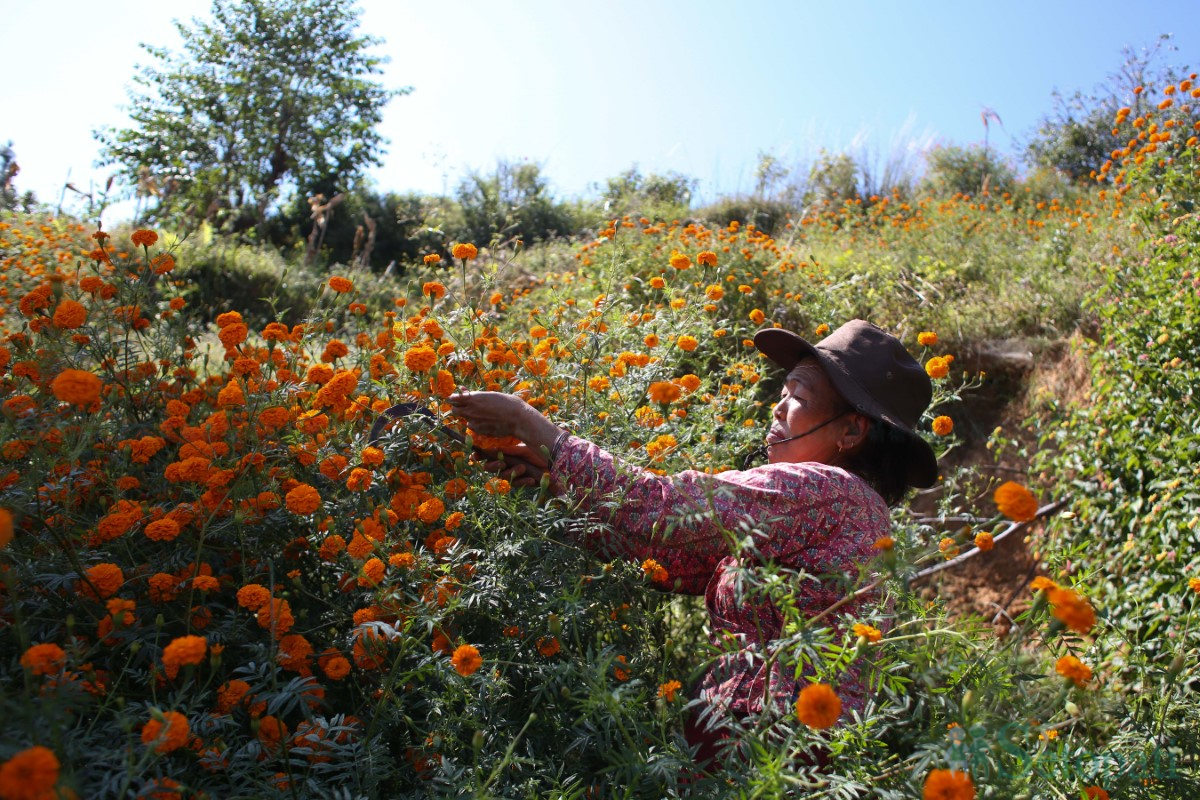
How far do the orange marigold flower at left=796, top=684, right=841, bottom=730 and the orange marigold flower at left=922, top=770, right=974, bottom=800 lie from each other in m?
0.14

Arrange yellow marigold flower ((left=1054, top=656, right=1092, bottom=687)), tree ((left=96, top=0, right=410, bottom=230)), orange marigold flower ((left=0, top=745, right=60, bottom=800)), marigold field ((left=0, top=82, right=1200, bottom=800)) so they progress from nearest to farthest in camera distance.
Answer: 1. orange marigold flower ((left=0, top=745, right=60, bottom=800))
2. yellow marigold flower ((left=1054, top=656, right=1092, bottom=687))
3. marigold field ((left=0, top=82, right=1200, bottom=800))
4. tree ((left=96, top=0, right=410, bottom=230))

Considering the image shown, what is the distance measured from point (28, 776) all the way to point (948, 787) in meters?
1.05

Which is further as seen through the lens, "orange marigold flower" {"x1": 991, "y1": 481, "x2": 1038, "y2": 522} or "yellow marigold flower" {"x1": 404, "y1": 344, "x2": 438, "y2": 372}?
"yellow marigold flower" {"x1": 404, "y1": 344, "x2": 438, "y2": 372}

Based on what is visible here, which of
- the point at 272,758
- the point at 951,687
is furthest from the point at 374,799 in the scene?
the point at 951,687

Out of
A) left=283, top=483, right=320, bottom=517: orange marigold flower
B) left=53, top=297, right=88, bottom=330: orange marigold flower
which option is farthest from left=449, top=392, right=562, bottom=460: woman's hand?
left=53, top=297, right=88, bottom=330: orange marigold flower

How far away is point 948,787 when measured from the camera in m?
1.07

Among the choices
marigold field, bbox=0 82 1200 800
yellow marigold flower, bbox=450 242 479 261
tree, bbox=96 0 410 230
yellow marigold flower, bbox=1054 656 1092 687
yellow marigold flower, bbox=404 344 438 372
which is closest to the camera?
yellow marigold flower, bbox=1054 656 1092 687

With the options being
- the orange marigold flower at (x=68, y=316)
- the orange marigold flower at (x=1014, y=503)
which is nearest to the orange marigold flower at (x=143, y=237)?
the orange marigold flower at (x=68, y=316)

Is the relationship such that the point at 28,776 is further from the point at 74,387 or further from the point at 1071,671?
the point at 1071,671

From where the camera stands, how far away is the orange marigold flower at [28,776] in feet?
2.72

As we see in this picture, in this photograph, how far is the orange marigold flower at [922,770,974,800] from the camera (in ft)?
3.47

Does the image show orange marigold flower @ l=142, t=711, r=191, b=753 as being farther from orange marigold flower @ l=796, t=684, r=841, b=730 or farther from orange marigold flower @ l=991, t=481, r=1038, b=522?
orange marigold flower @ l=991, t=481, r=1038, b=522

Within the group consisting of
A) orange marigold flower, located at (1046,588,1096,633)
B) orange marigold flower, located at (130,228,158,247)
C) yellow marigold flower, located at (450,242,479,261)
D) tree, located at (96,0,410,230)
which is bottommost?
orange marigold flower, located at (1046,588,1096,633)

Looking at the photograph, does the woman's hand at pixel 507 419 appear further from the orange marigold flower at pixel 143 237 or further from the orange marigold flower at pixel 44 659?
the orange marigold flower at pixel 143 237
